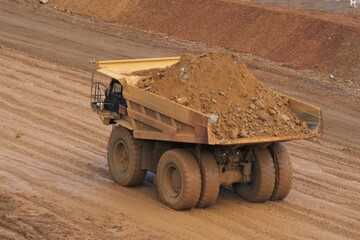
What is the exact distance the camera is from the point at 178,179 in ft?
44.9

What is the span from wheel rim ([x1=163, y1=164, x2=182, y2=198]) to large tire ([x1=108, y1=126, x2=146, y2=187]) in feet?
2.86

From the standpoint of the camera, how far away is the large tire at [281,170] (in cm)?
1414

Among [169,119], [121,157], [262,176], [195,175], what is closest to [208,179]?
[195,175]

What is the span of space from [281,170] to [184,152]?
1716 millimetres

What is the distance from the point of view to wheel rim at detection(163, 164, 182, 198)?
45.0 feet

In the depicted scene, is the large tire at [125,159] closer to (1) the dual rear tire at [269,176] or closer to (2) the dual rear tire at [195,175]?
(2) the dual rear tire at [195,175]

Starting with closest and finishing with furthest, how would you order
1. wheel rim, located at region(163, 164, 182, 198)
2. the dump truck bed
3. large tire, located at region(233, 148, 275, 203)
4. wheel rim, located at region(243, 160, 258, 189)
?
the dump truck bed → wheel rim, located at region(163, 164, 182, 198) → large tire, located at region(233, 148, 275, 203) → wheel rim, located at region(243, 160, 258, 189)

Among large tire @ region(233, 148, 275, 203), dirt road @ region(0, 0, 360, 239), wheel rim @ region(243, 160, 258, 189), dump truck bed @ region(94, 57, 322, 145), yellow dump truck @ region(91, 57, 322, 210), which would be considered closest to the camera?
dump truck bed @ region(94, 57, 322, 145)

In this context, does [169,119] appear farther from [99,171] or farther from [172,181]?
[99,171]

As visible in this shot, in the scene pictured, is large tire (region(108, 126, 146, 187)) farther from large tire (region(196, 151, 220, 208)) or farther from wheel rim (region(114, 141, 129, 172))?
large tire (region(196, 151, 220, 208))

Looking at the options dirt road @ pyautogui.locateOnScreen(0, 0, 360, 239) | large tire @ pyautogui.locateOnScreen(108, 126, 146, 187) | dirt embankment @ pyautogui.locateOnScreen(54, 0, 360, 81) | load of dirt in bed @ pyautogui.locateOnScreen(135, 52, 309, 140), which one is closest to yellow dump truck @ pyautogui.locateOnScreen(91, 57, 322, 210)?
large tire @ pyautogui.locateOnScreen(108, 126, 146, 187)

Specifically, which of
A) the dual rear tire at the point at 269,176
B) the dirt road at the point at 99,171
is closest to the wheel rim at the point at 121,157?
the dirt road at the point at 99,171

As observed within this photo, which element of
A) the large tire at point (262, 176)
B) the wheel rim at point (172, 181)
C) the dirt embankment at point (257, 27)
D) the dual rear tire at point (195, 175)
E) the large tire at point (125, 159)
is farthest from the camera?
the dirt embankment at point (257, 27)

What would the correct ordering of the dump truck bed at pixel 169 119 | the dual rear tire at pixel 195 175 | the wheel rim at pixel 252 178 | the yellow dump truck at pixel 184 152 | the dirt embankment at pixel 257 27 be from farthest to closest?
1. the dirt embankment at pixel 257 27
2. the wheel rim at pixel 252 178
3. the dual rear tire at pixel 195 175
4. the yellow dump truck at pixel 184 152
5. the dump truck bed at pixel 169 119
